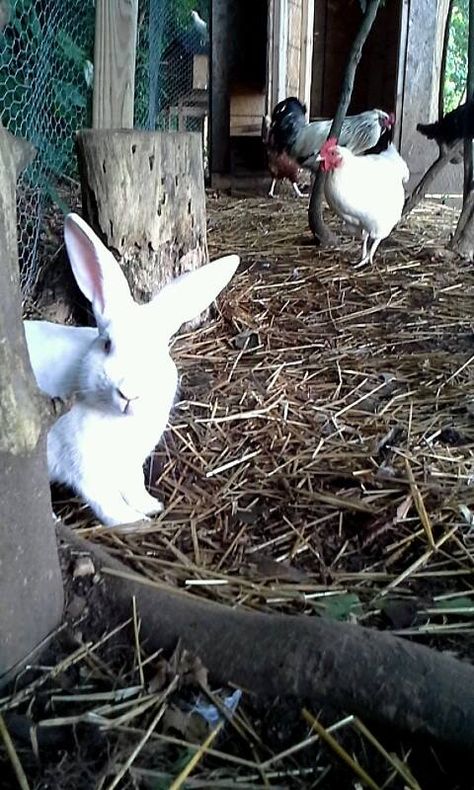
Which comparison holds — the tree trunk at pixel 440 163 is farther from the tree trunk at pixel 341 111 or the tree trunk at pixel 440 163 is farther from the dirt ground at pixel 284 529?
the dirt ground at pixel 284 529

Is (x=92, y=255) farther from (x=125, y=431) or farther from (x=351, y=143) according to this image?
(x=351, y=143)

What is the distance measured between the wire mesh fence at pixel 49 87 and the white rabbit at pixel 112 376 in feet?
3.98

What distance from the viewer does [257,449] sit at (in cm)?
231

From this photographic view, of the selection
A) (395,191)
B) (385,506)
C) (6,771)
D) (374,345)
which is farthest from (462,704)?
(395,191)

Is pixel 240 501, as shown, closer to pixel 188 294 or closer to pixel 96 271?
pixel 188 294

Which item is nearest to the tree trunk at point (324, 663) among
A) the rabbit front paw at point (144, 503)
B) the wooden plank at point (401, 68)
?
the rabbit front paw at point (144, 503)

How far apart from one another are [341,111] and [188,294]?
3.19 meters

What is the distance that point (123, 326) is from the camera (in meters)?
1.76

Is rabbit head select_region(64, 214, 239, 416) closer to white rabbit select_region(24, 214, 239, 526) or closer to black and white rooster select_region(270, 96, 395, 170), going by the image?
white rabbit select_region(24, 214, 239, 526)

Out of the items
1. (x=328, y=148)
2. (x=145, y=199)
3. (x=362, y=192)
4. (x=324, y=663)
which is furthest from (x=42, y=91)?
(x=324, y=663)

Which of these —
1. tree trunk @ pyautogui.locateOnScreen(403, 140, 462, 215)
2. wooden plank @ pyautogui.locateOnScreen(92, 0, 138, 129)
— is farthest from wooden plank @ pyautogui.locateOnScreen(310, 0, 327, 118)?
wooden plank @ pyautogui.locateOnScreen(92, 0, 138, 129)

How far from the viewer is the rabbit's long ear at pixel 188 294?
188 centimetres

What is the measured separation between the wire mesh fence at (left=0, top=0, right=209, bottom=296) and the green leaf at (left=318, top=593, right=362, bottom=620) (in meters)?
1.97

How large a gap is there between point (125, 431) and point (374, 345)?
156cm
